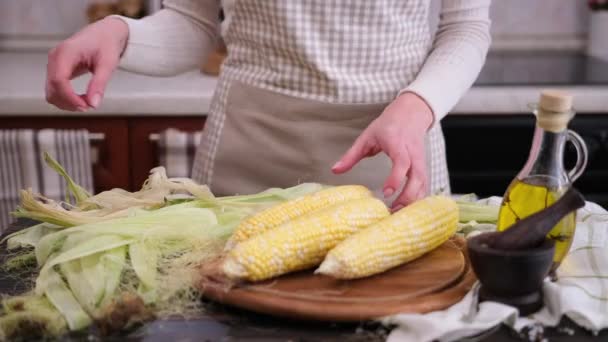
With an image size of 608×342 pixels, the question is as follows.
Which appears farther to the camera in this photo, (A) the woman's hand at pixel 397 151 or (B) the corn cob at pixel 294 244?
(A) the woman's hand at pixel 397 151

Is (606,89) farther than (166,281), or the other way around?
(606,89)

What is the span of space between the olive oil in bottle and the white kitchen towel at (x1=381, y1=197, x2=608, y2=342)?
0.04 metres

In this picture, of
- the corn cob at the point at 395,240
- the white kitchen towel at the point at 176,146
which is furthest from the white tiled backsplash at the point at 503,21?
the corn cob at the point at 395,240

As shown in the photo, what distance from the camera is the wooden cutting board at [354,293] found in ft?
2.44

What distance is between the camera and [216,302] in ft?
2.62

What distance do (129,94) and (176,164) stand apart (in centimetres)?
20

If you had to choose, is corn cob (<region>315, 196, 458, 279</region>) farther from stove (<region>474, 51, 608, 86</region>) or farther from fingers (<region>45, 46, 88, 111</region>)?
stove (<region>474, 51, 608, 86</region>)

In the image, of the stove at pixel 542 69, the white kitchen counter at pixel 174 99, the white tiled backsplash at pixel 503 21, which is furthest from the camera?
the white tiled backsplash at pixel 503 21

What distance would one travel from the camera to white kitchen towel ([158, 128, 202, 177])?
1805mm

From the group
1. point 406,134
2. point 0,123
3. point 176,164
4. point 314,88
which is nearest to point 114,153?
point 176,164

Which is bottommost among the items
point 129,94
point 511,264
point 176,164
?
point 176,164

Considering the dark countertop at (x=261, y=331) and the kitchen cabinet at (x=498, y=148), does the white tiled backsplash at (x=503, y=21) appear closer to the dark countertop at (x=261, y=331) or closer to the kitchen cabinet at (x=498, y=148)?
the kitchen cabinet at (x=498, y=148)

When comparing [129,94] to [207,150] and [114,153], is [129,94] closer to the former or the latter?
[114,153]

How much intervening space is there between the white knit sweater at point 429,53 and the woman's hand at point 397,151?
11cm
